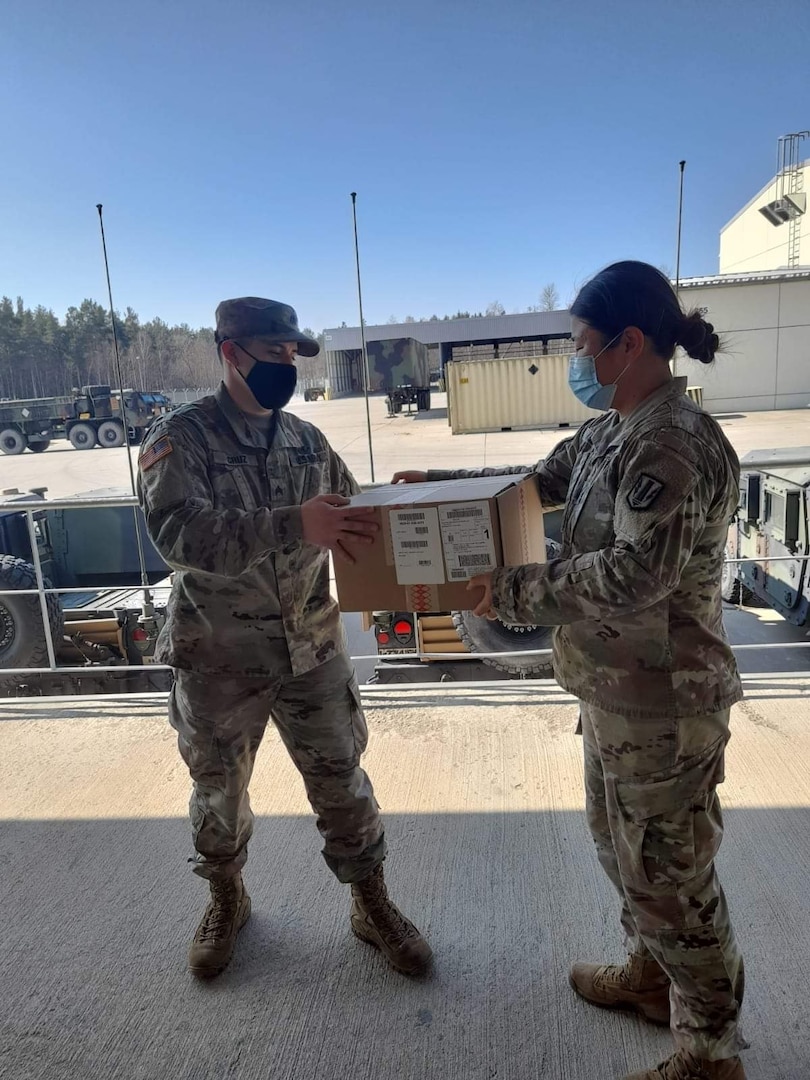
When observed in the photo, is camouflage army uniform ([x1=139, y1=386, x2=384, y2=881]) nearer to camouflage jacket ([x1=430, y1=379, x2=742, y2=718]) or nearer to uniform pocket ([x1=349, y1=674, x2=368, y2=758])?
uniform pocket ([x1=349, y1=674, x2=368, y2=758])

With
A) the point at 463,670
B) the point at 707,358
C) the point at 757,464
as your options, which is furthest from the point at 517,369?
the point at 707,358

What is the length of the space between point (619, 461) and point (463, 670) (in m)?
3.71

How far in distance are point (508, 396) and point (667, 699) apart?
72.4ft

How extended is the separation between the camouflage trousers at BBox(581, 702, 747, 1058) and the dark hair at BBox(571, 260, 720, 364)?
696 mm

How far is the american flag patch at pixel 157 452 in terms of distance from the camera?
5.45ft

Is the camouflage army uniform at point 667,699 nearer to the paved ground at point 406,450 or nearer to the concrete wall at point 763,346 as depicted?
the paved ground at point 406,450

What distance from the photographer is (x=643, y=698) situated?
133cm

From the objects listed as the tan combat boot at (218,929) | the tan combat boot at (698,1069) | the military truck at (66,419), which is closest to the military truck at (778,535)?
the tan combat boot at (698,1069)

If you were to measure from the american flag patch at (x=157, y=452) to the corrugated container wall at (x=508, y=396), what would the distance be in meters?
21.3

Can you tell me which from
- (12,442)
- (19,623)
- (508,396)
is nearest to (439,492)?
(19,623)

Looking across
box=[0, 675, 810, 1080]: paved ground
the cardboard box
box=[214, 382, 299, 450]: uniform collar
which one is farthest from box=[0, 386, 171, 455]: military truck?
the cardboard box

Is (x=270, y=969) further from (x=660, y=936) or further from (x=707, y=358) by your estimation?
(x=707, y=358)

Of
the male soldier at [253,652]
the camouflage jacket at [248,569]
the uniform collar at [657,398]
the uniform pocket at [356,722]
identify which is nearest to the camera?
the uniform collar at [657,398]

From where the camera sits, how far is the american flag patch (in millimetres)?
1661
